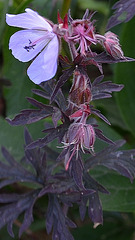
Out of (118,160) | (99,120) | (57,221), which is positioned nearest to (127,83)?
(99,120)

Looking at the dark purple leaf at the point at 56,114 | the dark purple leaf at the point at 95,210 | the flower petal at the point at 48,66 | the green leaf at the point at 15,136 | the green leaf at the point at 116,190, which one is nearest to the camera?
the flower petal at the point at 48,66

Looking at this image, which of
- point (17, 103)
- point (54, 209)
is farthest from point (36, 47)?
point (17, 103)

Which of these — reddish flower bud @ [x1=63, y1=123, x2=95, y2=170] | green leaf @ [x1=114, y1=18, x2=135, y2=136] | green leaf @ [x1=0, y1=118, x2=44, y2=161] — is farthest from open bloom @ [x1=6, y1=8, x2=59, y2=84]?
green leaf @ [x1=114, y1=18, x2=135, y2=136]

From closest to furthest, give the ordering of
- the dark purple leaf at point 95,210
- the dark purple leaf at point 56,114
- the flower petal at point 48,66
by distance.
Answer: the flower petal at point 48,66 → the dark purple leaf at point 56,114 → the dark purple leaf at point 95,210

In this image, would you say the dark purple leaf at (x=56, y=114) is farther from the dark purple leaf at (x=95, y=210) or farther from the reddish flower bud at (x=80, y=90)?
the dark purple leaf at (x=95, y=210)

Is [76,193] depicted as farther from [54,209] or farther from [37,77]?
[37,77]

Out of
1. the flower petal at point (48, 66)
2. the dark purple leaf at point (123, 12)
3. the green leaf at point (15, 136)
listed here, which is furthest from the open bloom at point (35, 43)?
the green leaf at point (15, 136)
